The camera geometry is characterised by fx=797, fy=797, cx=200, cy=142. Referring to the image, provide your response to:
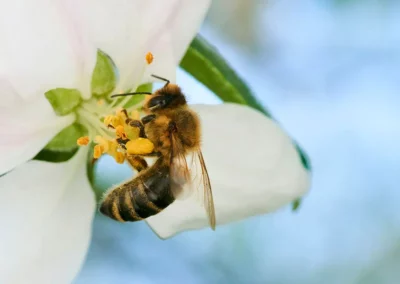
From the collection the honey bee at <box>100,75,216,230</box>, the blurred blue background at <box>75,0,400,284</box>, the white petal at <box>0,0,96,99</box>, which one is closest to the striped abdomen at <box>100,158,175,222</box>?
the honey bee at <box>100,75,216,230</box>

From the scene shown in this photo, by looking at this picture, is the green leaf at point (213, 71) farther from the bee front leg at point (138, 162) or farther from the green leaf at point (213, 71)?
the bee front leg at point (138, 162)

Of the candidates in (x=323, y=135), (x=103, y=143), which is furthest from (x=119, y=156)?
(x=323, y=135)

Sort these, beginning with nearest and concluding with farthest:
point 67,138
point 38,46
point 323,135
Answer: point 38,46 → point 67,138 → point 323,135

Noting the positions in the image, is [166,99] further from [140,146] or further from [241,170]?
[241,170]

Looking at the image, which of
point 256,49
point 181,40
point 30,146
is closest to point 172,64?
point 181,40

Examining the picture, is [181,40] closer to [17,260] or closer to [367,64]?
[17,260]

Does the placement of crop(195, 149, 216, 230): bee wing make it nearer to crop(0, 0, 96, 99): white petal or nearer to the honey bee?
the honey bee
